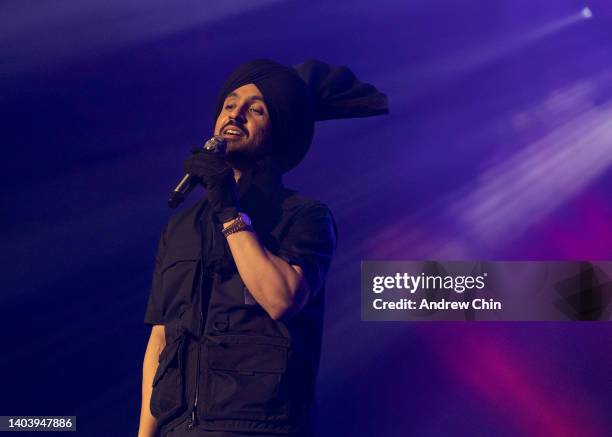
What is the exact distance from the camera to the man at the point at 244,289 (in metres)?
1.70

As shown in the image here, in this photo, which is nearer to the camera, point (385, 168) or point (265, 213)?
point (265, 213)

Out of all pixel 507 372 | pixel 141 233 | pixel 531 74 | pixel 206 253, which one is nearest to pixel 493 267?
pixel 507 372

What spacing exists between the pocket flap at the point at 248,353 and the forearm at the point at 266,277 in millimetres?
72

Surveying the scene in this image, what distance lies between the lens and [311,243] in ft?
6.02

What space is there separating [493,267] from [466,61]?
91 cm

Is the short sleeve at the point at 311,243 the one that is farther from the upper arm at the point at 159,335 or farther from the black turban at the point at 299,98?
the upper arm at the point at 159,335

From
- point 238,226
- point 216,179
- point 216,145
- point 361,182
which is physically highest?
point 361,182

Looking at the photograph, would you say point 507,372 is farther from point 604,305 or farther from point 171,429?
point 171,429

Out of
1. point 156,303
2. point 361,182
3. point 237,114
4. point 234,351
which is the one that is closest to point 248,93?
point 237,114

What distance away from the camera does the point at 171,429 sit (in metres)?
1.78

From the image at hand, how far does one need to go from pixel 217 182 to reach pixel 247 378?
0.43 metres

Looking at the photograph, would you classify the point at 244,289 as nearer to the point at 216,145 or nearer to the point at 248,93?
the point at 216,145

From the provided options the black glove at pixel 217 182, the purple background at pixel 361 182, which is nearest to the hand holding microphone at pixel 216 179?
the black glove at pixel 217 182

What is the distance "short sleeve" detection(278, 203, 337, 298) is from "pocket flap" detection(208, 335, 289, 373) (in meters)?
0.16
